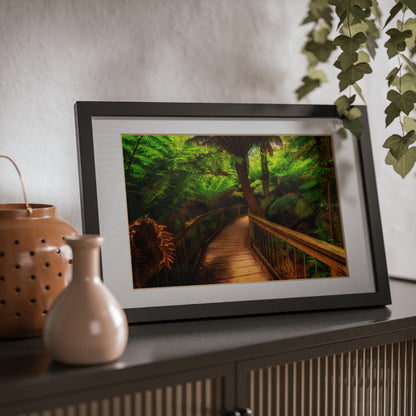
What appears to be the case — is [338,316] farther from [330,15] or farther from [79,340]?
[330,15]

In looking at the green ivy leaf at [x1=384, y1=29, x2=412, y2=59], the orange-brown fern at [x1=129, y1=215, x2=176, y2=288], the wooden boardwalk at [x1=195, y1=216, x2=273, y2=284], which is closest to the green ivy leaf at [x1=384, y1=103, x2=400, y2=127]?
the green ivy leaf at [x1=384, y1=29, x2=412, y2=59]

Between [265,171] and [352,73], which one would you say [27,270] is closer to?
[265,171]

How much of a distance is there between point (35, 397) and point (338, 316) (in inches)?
23.1

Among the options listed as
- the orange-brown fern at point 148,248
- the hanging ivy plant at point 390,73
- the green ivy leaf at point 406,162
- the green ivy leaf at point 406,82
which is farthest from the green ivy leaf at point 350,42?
the orange-brown fern at point 148,248

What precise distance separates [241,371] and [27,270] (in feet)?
1.28

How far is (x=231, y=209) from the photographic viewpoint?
39.9 inches

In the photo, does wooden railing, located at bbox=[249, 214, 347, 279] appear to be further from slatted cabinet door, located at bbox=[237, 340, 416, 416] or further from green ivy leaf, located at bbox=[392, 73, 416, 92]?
green ivy leaf, located at bbox=[392, 73, 416, 92]

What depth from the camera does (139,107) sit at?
964mm

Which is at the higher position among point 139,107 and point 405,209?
point 139,107

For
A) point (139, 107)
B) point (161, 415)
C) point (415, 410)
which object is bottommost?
point (415, 410)

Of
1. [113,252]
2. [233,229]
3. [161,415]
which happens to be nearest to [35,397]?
[161,415]

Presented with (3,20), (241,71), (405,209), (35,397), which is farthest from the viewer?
(405,209)

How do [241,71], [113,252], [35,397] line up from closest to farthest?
[35,397] → [113,252] → [241,71]

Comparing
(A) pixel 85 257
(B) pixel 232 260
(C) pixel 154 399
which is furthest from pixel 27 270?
(B) pixel 232 260
